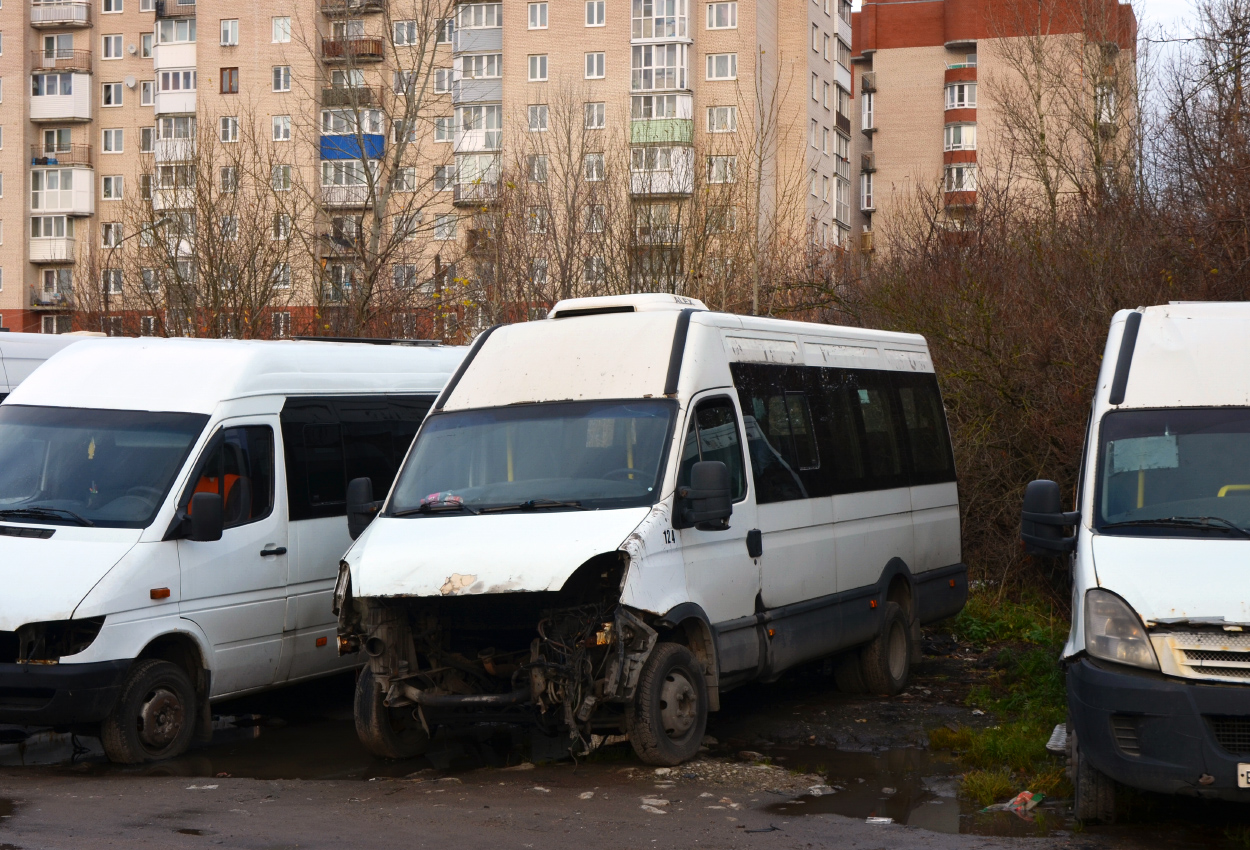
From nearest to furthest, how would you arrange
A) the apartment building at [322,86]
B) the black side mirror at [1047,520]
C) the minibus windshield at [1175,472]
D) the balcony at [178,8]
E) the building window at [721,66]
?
1. the minibus windshield at [1175,472]
2. the black side mirror at [1047,520]
3. the apartment building at [322,86]
4. the building window at [721,66]
5. the balcony at [178,8]

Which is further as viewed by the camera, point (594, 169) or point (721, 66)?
point (721, 66)

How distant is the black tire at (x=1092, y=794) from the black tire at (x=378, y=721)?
3.73 meters

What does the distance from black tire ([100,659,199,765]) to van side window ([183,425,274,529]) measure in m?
1.08

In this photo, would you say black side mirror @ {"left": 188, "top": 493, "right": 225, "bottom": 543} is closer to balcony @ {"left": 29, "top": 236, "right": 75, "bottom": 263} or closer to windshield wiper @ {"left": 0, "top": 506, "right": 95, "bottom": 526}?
windshield wiper @ {"left": 0, "top": 506, "right": 95, "bottom": 526}

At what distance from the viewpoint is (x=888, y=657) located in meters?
11.0

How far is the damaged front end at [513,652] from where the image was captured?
796cm

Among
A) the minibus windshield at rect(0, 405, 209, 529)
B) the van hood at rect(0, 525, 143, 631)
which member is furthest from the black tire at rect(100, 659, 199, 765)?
the minibus windshield at rect(0, 405, 209, 529)

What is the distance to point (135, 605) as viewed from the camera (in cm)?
865

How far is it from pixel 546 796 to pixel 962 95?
239 feet

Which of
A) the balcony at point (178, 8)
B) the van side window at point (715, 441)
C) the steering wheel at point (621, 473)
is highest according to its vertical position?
the balcony at point (178, 8)

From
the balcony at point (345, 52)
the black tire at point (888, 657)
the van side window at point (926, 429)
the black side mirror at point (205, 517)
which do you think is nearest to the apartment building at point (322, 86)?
the balcony at point (345, 52)

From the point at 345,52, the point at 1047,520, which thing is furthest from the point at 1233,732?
the point at 345,52

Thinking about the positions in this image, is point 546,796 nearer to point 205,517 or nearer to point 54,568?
point 205,517

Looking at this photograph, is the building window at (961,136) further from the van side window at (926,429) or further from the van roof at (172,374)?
the van roof at (172,374)
